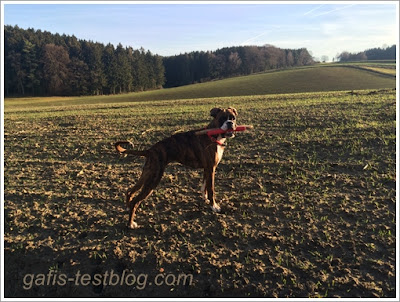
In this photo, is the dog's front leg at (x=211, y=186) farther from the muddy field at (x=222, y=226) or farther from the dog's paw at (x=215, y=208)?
the muddy field at (x=222, y=226)

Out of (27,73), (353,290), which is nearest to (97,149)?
(353,290)

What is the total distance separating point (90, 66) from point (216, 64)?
40.6m

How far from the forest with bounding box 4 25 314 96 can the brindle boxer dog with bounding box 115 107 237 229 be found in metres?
71.0

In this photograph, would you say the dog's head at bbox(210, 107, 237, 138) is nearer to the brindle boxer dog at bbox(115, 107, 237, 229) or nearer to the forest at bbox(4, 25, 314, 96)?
the brindle boxer dog at bbox(115, 107, 237, 229)

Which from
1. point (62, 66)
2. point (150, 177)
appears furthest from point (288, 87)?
point (62, 66)

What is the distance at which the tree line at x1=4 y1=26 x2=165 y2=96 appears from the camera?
65.6 meters

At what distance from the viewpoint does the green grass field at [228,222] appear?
394 cm

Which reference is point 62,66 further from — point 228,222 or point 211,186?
point 228,222

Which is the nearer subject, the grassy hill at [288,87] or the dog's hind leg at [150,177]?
the dog's hind leg at [150,177]

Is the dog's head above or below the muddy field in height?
above

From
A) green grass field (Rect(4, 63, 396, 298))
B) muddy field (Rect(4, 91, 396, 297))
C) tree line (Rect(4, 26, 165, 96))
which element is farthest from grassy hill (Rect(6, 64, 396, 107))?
muddy field (Rect(4, 91, 396, 297))

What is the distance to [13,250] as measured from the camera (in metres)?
4.67

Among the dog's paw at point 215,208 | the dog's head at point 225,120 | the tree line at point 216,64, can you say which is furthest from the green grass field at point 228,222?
the tree line at point 216,64

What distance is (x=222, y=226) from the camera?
198 inches
